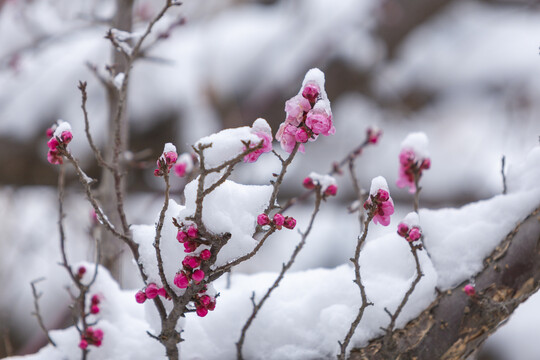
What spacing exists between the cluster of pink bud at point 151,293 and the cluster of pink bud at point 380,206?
30cm

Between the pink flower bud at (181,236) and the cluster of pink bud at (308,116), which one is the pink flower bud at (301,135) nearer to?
the cluster of pink bud at (308,116)

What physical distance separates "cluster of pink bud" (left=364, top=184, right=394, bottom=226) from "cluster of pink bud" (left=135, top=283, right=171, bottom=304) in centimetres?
30

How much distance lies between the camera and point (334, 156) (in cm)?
331

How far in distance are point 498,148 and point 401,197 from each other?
704 millimetres

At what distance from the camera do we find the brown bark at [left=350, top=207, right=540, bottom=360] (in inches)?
29.9

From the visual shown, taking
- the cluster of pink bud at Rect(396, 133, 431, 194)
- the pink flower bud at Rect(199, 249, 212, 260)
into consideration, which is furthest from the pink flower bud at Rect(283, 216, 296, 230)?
the cluster of pink bud at Rect(396, 133, 431, 194)

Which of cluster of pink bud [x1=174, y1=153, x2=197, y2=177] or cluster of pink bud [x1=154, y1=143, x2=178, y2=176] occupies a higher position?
cluster of pink bud [x1=174, y1=153, x2=197, y2=177]

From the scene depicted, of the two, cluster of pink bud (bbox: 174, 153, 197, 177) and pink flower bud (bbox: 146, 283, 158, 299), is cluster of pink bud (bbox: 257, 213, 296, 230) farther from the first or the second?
cluster of pink bud (bbox: 174, 153, 197, 177)

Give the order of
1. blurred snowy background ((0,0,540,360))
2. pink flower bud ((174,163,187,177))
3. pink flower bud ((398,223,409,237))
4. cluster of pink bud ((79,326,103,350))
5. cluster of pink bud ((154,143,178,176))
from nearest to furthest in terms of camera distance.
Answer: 1. cluster of pink bud ((154,143,178,176))
2. pink flower bud ((398,223,409,237))
3. cluster of pink bud ((79,326,103,350))
4. pink flower bud ((174,163,187,177))
5. blurred snowy background ((0,0,540,360))

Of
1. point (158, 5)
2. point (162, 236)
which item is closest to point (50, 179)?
point (158, 5)

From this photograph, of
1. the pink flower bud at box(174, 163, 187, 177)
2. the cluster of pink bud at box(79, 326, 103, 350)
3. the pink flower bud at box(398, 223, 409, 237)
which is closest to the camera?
the pink flower bud at box(398, 223, 409, 237)

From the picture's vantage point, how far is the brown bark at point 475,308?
76cm

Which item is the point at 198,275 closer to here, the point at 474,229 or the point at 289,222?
the point at 289,222

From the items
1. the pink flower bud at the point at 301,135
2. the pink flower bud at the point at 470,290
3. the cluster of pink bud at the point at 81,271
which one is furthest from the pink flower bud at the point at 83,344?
the pink flower bud at the point at 470,290
